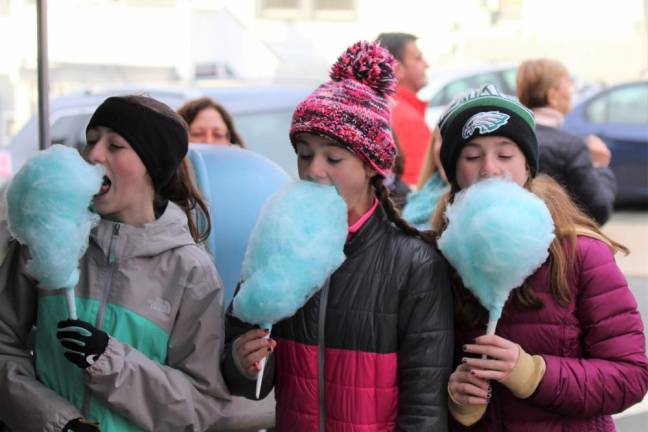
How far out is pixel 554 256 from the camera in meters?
2.20

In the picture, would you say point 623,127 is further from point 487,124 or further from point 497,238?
point 497,238

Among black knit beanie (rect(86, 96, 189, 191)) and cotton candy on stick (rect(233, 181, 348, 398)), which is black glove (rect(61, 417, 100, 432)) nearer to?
cotton candy on stick (rect(233, 181, 348, 398))

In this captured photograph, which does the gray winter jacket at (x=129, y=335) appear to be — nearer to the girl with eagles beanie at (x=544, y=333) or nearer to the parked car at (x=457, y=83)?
the girl with eagles beanie at (x=544, y=333)

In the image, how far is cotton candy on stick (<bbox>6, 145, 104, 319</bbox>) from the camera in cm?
219

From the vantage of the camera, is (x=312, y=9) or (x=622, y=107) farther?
(x=312, y=9)

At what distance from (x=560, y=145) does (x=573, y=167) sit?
112 millimetres

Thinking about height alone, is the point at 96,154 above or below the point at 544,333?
above

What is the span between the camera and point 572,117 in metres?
11.0

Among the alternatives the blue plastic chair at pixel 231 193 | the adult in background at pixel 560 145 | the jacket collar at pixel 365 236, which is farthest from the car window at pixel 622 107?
the jacket collar at pixel 365 236

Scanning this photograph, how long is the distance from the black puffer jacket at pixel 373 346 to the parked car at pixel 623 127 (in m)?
8.83

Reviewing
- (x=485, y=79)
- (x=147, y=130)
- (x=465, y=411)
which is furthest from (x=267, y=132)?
(x=465, y=411)

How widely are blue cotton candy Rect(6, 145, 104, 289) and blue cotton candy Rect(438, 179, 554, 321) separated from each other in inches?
30.2

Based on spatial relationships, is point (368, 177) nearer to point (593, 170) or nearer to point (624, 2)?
point (593, 170)

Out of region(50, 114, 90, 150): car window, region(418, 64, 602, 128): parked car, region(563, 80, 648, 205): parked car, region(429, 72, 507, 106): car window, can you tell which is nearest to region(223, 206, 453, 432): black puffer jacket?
region(50, 114, 90, 150): car window
